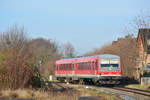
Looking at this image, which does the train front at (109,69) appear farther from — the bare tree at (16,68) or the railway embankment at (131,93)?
the bare tree at (16,68)

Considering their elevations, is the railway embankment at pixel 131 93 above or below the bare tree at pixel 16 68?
below

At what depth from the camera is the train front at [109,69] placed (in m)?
29.7

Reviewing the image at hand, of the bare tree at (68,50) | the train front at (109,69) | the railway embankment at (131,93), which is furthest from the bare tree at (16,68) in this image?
the bare tree at (68,50)

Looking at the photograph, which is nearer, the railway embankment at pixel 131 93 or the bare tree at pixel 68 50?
the railway embankment at pixel 131 93

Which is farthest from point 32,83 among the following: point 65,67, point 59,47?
point 59,47

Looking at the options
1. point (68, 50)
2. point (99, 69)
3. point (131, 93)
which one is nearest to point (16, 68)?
point (131, 93)

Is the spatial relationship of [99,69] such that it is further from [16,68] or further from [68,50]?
[68,50]

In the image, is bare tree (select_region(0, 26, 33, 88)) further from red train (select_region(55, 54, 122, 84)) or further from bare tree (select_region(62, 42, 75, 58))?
bare tree (select_region(62, 42, 75, 58))

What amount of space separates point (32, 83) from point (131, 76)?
16.4 m

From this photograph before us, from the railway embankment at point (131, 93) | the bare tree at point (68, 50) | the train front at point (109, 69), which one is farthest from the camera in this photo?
the bare tree at point (68, 50)

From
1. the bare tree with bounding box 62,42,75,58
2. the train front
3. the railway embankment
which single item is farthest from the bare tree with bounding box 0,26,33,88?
the bare tree with bounding box 62,42,75,58

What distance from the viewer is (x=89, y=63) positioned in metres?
32.2

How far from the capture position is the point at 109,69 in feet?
98.7

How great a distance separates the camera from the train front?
29.7 m
